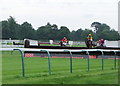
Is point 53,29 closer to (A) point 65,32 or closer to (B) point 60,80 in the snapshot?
(A) point 65,32

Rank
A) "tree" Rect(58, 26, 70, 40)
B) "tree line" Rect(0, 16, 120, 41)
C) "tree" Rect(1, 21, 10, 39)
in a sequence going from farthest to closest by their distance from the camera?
"tree" Rect(58, 26, 70, 40)
"tree line" Rect(0, 16, 120, 41)
"tree" Rect(1, 21, 10, 39)

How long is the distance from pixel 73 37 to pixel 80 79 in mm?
119953

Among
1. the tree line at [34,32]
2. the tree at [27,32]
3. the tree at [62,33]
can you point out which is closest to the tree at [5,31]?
the tree line at [34,32]

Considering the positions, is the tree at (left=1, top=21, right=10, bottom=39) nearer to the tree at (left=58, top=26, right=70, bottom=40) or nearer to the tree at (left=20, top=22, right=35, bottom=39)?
the tree at (left=20, top=22, right=35, bottom=39)

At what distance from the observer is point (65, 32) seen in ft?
374

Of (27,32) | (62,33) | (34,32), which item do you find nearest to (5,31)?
(27,32)

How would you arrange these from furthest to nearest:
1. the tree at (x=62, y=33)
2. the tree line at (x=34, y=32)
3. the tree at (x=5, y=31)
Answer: the tree at (x=62, y=33) → the tree line at (x=34, y=32) → the tree at (x=5, y=31)

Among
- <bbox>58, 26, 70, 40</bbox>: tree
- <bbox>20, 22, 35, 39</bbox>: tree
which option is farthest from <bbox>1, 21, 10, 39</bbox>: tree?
<bbox>58, 26, 70, 40</bbox>: tree

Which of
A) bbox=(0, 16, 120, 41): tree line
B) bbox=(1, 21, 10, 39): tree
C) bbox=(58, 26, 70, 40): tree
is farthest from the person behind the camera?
bbox=(58, 26, 70, 40): tree

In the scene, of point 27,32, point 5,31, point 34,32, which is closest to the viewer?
point 5,31

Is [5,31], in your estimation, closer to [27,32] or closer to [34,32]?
[27,32]

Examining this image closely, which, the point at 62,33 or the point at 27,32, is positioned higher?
the point at 27,32

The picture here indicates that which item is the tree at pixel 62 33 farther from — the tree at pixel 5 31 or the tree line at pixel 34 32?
the tree at pixel 5 31

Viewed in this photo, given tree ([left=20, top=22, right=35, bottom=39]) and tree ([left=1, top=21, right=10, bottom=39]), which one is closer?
tree ([left=1, top=21, right=10, bottom=39])
